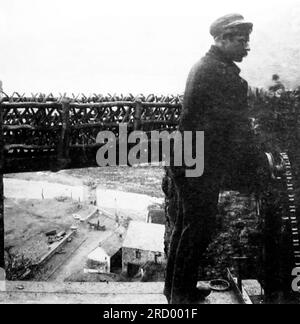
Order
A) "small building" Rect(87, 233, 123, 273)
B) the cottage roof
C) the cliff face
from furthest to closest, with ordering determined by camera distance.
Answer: "small building" Rect(87, 233, 123, 273) → the cottage roof → the cliff face

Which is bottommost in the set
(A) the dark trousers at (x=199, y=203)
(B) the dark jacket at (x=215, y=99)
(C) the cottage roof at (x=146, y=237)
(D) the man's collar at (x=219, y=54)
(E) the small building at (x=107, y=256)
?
(E) the small building at (x=107, y=256)

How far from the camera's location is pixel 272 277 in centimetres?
280

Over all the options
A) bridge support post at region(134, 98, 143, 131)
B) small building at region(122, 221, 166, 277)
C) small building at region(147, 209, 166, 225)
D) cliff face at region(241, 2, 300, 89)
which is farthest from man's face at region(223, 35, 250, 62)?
small building at region(147, 209, 166, 225)

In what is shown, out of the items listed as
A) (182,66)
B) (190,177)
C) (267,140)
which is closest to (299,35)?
(182,66)

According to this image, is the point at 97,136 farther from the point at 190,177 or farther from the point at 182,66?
the point at 190,177

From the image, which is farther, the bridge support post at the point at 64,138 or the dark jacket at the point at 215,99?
the bridge support post at the point at 64,138

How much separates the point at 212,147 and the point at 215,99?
1.20ft

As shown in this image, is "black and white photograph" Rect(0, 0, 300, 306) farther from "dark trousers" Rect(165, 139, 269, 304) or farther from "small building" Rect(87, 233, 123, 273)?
"small building" Rect(87, 233, 123, 273)

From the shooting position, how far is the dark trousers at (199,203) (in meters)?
2.67

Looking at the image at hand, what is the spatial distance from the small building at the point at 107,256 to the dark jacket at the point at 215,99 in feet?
53.4

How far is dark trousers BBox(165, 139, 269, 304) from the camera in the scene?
267 centimetres

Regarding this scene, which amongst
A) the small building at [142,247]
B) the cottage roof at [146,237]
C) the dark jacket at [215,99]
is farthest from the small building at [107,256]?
the dark jacket at [215,99]

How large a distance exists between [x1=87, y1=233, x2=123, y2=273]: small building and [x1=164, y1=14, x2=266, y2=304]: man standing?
52.3ft

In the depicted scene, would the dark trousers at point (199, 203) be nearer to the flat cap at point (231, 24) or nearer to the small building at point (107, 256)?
the flat cap at point (231, 24)
